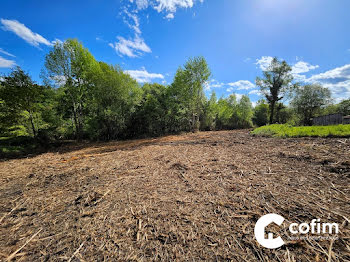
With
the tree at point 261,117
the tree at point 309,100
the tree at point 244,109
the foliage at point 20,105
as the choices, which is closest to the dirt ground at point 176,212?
the foliage at point 20,105

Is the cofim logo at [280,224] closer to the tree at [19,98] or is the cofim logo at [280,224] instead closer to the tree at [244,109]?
the tree at [19,98]

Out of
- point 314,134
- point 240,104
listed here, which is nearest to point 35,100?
point 314,134

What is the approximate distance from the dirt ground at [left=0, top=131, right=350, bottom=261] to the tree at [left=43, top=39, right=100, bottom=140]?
→ 43.1 feet

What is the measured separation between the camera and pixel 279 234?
4.40 ft

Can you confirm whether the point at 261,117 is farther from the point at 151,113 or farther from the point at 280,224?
the point at 280,224

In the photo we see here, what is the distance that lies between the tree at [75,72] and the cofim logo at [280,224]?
53.9 ft

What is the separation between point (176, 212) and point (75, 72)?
55.8 feet

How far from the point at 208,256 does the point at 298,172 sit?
278 centimetres

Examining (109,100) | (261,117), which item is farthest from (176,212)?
(261,117)

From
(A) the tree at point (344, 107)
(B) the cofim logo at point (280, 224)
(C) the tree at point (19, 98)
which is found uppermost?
(C) the tree at point (19, 98)

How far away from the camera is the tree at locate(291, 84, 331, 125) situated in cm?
2758

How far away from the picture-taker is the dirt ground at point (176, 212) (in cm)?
124

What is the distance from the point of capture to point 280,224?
146 cm

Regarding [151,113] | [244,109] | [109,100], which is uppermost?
[109,100]
